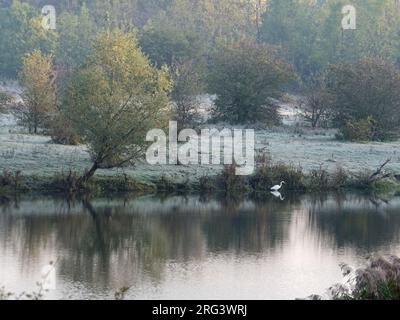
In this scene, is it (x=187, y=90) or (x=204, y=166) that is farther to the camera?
(x=187, y=90)

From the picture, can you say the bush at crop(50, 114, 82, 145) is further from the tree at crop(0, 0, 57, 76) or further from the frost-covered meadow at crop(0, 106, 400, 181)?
the tree at crop(0, 0, 57, 76)

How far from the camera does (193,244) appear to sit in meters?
28.1

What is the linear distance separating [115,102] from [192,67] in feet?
94.8

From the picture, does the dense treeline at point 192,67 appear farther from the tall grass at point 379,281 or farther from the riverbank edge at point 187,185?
the tall grass at point 379,281

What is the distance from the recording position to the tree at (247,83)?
5575cm

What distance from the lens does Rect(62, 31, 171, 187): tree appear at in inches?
1438

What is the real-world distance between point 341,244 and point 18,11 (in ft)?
190

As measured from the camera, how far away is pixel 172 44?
72.0 meters

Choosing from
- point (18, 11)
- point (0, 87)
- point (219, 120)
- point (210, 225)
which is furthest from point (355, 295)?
point (18, 11)

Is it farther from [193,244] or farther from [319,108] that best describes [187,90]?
[193,244]

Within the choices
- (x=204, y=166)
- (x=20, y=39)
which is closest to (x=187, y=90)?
(x=204, y=166)

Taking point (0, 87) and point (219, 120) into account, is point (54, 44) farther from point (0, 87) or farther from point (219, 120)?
point (219, 120)

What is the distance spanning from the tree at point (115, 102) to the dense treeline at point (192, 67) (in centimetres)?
5

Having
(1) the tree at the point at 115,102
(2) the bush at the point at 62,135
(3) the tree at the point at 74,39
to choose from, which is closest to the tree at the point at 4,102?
(2) the bush at the point at 62,135
